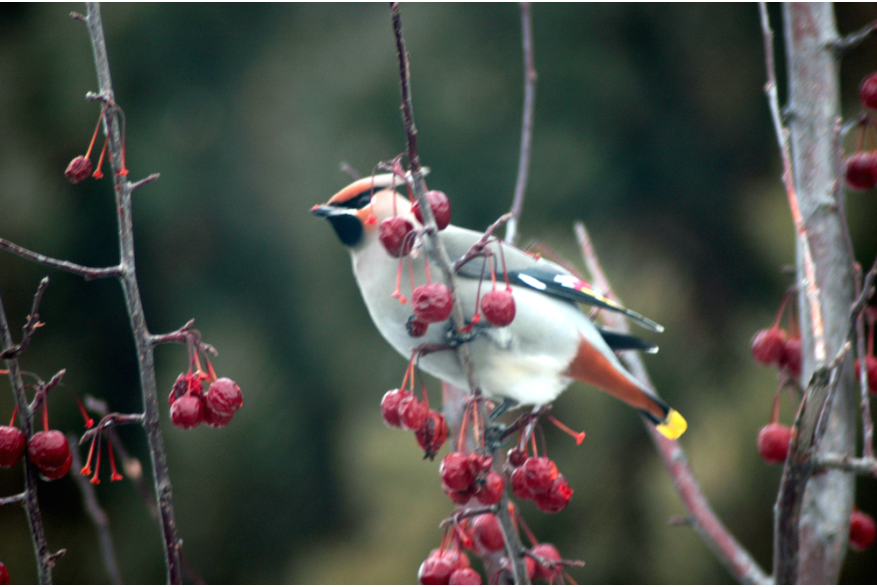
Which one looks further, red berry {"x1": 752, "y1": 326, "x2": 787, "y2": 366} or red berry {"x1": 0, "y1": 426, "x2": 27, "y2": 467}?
red berry {"x1": 752, "y1": 326, "x2": 787, "y2": 366}

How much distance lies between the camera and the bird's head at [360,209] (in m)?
1.58

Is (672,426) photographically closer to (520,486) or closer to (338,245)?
(520,486)

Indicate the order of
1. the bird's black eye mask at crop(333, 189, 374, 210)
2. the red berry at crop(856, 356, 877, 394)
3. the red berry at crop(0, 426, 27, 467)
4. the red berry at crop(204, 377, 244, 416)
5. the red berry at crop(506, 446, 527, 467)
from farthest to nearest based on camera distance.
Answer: the bird's black eye mask at crop(333, 189, 374, 210) → the red berry at crop(856, 356, 877, 394) → the red berry at crop(506, 446, 527, 467) → the red berry at crop(204, 377, 244, 416) → the red berry at crop(0, 426, 27, 467)

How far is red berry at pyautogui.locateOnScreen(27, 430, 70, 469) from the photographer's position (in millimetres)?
868

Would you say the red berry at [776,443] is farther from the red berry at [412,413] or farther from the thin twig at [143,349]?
the thin twig at [143,349]

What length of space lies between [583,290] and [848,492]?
0.58 metres

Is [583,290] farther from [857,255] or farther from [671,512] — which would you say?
[857,255]

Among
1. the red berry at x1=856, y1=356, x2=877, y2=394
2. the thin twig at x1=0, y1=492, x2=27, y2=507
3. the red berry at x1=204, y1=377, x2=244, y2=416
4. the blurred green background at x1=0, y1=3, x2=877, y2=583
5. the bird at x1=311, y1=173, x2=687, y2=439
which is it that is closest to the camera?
the thin twig at x1=0, y1=492, x2=27, y2=507

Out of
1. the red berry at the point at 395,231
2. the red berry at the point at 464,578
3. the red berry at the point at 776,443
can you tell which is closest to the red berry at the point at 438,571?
the red berry at the point at 464,578

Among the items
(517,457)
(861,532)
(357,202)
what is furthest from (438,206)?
(861,532)

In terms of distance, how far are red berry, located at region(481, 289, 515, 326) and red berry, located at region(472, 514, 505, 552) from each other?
35 centimetres

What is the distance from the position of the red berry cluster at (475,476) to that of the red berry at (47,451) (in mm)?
461

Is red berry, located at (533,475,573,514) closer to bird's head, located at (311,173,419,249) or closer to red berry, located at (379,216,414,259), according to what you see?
red berry, located at (379,216,414,259)

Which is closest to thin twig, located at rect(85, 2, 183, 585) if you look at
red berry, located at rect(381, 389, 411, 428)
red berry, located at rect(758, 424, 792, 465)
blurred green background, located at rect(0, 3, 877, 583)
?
red berry, located at rect(381, 389, 411, 428)
